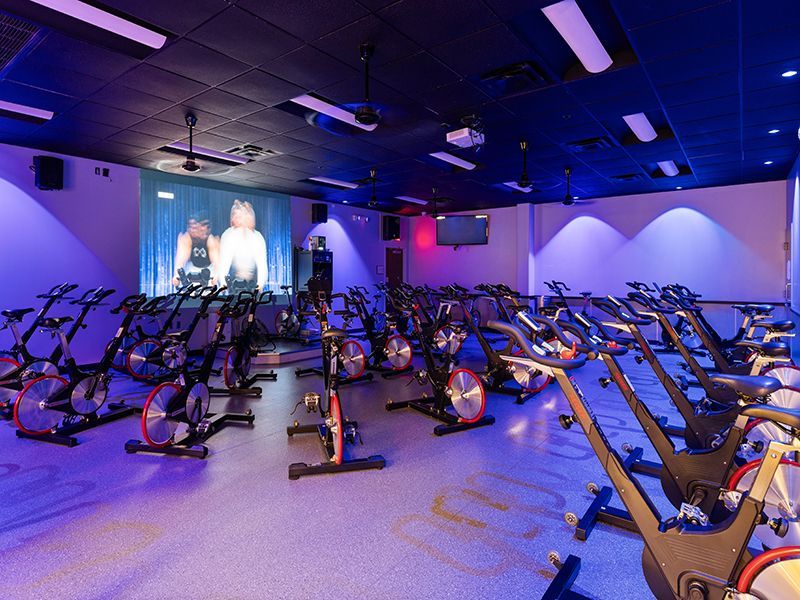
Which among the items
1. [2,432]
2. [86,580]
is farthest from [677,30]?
[2,432]

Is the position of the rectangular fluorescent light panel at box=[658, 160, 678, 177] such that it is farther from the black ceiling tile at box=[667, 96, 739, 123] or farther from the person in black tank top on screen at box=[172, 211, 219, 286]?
the person in black tank top on screen at box=[172, 211, 219, 286]

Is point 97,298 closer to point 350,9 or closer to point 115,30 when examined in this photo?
point 115,30

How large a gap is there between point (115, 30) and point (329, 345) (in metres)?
2.86

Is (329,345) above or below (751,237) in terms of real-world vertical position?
below

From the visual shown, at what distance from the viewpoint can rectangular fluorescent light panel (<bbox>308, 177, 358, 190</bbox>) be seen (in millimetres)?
8242

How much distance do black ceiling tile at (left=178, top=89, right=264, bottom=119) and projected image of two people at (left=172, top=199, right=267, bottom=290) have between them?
3806mm

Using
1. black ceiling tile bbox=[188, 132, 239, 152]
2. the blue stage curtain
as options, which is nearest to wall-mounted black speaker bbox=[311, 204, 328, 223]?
the blue stage curtain

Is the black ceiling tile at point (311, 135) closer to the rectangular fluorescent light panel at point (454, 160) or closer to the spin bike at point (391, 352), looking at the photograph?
the rectangular fluorescent light panel at point (454, 160)

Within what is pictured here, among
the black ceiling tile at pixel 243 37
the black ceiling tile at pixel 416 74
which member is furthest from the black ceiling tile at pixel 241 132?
the black ceiling tile at pixel 416 74

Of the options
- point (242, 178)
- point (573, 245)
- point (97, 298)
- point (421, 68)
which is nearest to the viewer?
point (421, 68)

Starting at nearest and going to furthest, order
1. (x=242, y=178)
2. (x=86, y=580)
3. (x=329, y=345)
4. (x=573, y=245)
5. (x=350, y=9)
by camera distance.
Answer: (x=86, y=580) < (x=350, y=9) < (x=329, y=345) < (x=242, y=178) < (x=573, y=245)

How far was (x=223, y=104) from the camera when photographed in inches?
180

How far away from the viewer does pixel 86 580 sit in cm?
199

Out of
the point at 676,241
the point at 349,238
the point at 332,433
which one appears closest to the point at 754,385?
the point at 332,433
